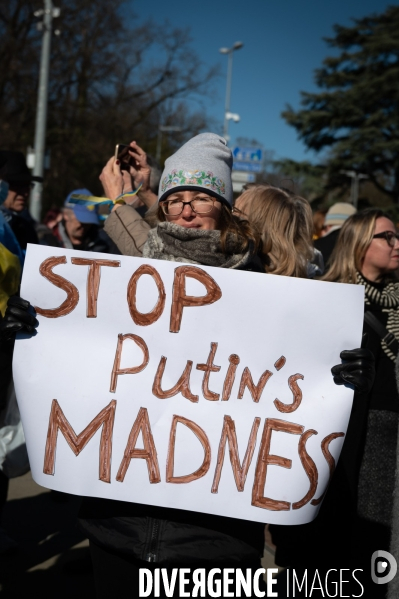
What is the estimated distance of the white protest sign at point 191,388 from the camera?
75.0 inches

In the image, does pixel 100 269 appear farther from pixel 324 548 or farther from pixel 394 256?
pixel 324 548

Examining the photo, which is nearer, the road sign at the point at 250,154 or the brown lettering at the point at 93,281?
the brown lettering at the point at 93,281

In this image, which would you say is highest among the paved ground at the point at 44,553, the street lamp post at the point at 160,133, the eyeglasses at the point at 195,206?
the street lamp post at the point at 160,133

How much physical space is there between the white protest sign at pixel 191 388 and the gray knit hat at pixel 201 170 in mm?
288

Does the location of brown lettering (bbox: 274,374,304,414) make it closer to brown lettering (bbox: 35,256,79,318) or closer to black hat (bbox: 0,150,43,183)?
brown lettering (bbox: 35,256,79,318)

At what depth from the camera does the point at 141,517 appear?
191cm

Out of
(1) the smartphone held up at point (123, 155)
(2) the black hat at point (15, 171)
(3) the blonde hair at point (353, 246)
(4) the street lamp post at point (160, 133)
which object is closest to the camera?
(1) the smartphone held up at point (123, 155)

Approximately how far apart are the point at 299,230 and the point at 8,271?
123 centimetres

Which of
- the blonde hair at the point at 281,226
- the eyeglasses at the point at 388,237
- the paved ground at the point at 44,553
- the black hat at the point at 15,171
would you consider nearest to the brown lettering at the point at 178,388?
the blonde hair at the point at 281,226

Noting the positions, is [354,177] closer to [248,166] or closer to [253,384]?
[248,166]

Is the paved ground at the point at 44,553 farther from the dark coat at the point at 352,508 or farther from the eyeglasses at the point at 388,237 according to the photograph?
the eyeglasses at the point at 388,237

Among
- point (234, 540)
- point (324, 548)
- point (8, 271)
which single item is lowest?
point (324, 548)

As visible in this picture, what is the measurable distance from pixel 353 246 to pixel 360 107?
1119 inches

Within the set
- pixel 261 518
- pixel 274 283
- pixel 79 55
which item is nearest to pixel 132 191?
pixel 274 283
